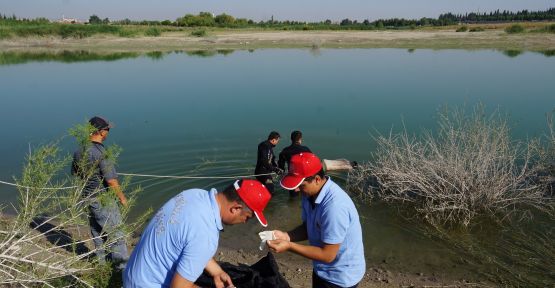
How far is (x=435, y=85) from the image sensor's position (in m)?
19.0

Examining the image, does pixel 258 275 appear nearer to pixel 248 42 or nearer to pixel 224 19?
pixel 248 42

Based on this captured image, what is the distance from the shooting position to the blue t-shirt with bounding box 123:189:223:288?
8.18ft

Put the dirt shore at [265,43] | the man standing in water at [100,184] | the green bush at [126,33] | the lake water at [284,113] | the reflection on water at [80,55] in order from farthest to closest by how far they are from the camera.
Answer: the green bush at [126,33], the dirt shore at [265,43], the reflection on water at [80,55], the lake water at [284,113], the man standing in water at [100,184]

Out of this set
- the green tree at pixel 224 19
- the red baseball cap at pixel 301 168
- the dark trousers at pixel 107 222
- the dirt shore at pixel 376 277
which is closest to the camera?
the red baseball cap at pixel 301 168

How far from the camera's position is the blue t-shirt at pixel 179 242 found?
2492 mm

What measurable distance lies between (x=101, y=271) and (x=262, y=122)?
9785 mm

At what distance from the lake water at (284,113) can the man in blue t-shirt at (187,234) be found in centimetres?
382

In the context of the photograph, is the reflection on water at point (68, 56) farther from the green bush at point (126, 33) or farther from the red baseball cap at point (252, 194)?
the red baseball cap at point (252, 194)

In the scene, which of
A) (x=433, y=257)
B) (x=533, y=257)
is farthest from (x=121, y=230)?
(x=533, y=257)

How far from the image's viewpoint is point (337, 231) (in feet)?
9.71

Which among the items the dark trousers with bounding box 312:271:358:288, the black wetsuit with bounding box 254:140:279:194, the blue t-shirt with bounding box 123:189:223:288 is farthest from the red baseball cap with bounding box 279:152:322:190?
the black wetsuit with bounding box 254:140:279:194

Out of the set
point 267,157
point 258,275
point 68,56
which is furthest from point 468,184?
point 68,56

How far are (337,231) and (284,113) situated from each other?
11.8 meters

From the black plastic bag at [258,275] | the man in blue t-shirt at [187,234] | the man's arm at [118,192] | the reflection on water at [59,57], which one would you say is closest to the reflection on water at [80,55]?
the reflection on water at [59,57]
